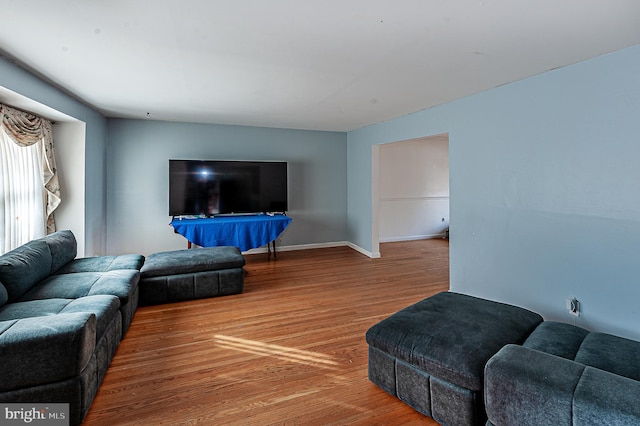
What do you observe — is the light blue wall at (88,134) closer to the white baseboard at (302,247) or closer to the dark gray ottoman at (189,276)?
the dark gray ottoman at (189,276)

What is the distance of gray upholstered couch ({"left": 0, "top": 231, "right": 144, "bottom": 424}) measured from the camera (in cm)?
159

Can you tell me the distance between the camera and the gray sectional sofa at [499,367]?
48.5 inches

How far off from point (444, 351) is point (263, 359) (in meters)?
1.31

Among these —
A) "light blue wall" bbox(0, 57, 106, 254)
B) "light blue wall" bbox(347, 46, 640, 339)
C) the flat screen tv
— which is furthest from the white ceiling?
the flat screen tv

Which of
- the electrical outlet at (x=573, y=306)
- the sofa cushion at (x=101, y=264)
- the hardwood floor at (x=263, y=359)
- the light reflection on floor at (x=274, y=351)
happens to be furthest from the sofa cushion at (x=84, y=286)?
the electrical outlet at (x=573, y=306)

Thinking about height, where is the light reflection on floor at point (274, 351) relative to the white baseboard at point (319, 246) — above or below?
below

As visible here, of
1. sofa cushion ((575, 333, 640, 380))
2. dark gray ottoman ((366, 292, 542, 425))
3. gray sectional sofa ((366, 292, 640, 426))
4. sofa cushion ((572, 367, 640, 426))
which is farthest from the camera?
dark gray ottoman ((366, 292, 542, 425))

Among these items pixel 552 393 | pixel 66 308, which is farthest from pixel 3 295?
pixel 552 393

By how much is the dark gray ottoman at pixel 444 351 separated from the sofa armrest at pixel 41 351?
5.35 ft

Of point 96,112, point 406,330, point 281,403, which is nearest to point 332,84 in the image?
point 406,330

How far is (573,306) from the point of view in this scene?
8.38 ft

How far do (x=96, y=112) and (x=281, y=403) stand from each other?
4478mm

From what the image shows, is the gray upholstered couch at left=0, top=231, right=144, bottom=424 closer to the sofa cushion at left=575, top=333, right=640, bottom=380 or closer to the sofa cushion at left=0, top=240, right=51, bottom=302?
the sofa cushion at left=0, top=240, right=51, bottom=302

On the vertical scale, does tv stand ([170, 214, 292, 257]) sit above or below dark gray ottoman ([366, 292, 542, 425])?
above
